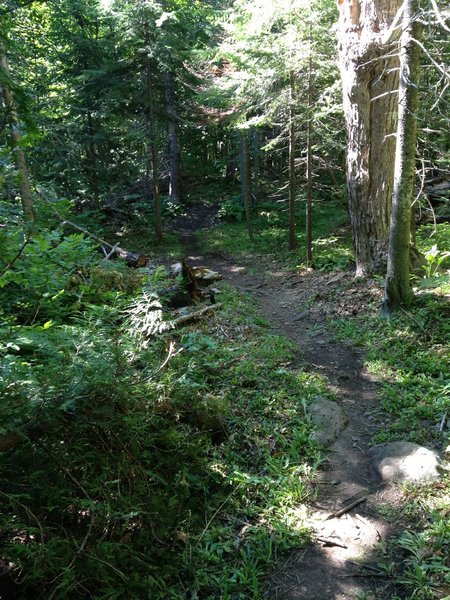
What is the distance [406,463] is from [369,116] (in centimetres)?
743

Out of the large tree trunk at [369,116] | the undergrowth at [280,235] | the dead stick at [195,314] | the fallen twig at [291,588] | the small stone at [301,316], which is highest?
the large tree trunk at [369,116]

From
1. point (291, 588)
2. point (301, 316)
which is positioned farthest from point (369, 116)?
point (291, 588)

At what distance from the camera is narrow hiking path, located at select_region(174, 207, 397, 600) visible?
296cm

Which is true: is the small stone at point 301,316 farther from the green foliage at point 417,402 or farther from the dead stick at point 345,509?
the dead stick at point 345,509

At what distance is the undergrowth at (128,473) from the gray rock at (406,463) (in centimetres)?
64

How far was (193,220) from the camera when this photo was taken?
23109 mm

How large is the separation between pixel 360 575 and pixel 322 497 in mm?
792

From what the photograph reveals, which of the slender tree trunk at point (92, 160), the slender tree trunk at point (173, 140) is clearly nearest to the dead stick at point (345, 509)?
the slender tree trunk at point (92, 160)

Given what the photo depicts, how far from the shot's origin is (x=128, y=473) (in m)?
3.13

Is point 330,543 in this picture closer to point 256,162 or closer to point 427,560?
point 427,560

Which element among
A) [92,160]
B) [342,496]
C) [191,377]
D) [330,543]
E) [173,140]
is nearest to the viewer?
[330,543]

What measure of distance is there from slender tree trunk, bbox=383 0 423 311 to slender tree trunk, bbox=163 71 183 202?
15.9 meters

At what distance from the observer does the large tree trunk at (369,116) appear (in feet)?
26.6

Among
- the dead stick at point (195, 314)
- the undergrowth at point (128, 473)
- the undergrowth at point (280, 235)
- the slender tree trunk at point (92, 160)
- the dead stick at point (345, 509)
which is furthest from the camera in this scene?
the slender tree trunk at point (92, 160)
